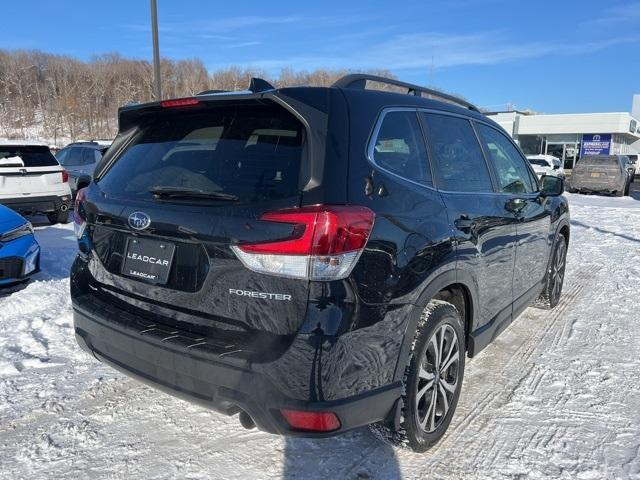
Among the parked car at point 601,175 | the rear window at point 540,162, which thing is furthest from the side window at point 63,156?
the rear window at point 540,162

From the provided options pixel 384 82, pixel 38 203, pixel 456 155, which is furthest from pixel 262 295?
pixel 38 203

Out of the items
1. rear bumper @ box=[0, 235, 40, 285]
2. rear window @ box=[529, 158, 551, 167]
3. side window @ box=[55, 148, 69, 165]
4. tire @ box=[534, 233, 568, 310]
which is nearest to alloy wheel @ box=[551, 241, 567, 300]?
tire @ box=[534, 233, 568, 310]

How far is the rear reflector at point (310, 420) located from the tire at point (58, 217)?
8808 millimetres

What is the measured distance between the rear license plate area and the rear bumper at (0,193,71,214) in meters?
7.38

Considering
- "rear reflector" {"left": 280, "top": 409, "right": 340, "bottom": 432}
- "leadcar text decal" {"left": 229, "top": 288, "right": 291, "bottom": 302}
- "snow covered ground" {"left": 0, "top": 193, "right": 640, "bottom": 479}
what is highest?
"leadcar text decal" {"left": 229, "top": 288, "right": 291, "bottom": 302}

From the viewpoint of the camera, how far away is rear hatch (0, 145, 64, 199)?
28.3 feet

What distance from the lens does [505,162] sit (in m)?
3.92

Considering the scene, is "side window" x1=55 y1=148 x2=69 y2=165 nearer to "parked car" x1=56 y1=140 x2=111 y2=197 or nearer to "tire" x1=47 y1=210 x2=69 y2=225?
"parked car" x1=56 y1=140 x2=111 y2=197

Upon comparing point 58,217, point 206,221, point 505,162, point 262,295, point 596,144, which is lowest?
point 58,217

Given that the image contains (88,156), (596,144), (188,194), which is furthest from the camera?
(596,144)

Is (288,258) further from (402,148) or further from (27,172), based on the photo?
(27,172)

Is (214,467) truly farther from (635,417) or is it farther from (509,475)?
(635,417)

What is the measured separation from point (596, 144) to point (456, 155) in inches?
1786

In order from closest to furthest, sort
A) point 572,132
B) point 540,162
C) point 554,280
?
point 554,280, point 540,162, point 572,132
